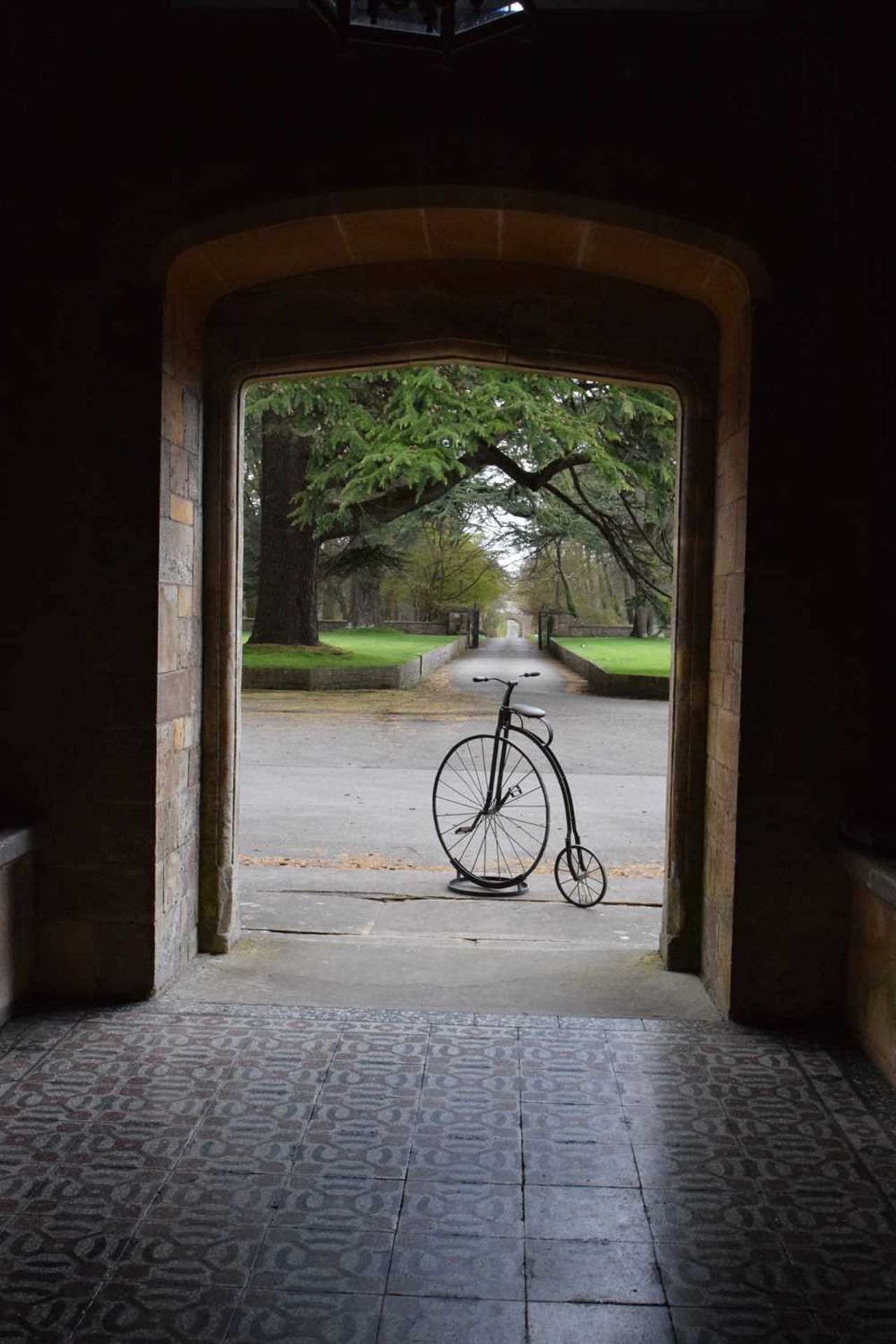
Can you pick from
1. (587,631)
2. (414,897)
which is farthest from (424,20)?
(587,631)

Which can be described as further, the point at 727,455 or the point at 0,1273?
the point at 727,455

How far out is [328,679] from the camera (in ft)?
53.8

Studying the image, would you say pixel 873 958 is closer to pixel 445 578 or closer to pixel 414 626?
pixel 414 626

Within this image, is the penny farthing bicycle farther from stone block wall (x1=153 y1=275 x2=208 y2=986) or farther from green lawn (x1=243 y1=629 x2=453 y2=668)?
green lawn (x1=243 y1=629 x2=453 y2=668)

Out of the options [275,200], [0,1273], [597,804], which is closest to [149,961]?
[0,1273]

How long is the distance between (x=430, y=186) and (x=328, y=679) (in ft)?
Answer: 42.3

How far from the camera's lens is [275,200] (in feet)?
12.3

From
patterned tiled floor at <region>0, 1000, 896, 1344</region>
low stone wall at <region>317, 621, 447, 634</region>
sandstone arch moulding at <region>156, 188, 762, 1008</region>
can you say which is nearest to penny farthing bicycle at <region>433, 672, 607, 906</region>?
sandstone arch moulding at <region>156, 188, 762, 1008</region>

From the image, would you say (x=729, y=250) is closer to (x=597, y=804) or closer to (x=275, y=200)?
(x=275, y=200)

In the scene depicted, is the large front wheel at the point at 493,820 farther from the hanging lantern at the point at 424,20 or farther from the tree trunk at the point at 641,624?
the tree trunk at the point at 641,624

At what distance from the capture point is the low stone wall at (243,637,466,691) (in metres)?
16.2

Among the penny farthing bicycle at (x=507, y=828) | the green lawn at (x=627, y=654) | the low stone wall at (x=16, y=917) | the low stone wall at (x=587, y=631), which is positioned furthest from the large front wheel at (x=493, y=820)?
the low stone wall at (x=587, y=631)

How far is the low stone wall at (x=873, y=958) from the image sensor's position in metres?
3.37

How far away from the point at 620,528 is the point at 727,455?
11.3 metres
